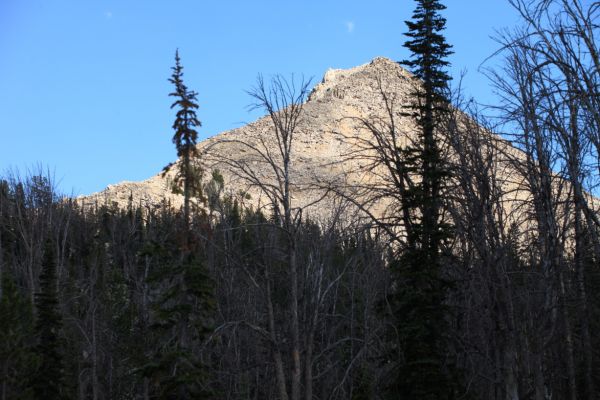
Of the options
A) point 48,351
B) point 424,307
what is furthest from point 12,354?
point 424,307

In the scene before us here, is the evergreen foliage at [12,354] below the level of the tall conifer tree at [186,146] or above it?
below

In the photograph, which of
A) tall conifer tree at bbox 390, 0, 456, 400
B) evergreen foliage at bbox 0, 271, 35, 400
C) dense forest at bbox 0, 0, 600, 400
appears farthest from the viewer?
evergreen foliage at bbox 0, 271, 35, 400

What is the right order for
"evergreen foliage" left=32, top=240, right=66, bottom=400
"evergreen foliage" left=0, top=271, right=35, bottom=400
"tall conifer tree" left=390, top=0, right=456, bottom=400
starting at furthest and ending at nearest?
"evergreen foliage" left=32, top=240, right=66, bottom=400, "evergreen foliage" left=0, top=271, right=35, bottom=400, "tall conifer tree" left=390, top=0, right=456, bottom=400

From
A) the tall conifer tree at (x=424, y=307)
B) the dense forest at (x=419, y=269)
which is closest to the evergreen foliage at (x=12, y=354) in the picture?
the dense forest at (x=419, y=269)

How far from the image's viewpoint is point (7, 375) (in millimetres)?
25406

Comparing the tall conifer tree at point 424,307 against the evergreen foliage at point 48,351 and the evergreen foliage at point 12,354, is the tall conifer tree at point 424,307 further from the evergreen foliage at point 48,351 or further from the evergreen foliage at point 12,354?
the evergreen foliage at point 48,351

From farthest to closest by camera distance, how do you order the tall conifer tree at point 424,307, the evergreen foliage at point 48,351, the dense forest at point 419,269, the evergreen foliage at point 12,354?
the evergreen foliage at point 48,351 < the evergreen foliage at point 12,354 < the tall conifer tree at point 424,307 < the dense forest at point 419,269

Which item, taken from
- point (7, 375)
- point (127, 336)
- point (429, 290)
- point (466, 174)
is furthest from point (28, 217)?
point (466, 174)

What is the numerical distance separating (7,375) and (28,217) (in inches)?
1328

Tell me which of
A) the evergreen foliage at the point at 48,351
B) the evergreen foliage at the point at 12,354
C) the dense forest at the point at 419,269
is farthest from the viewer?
the evergreen foliage at the point at 48,351

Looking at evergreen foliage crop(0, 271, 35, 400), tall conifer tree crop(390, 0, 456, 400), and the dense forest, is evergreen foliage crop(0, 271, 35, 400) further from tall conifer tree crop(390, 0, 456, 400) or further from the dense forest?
tall conifer tree crop(390, 0, 456, 400)

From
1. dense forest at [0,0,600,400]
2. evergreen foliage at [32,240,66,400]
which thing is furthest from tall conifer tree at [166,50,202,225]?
evergreen foliage at [32,240,66,400]

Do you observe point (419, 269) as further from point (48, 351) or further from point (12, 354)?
point (48, 351)

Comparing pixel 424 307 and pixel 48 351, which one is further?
pixel 48 351
